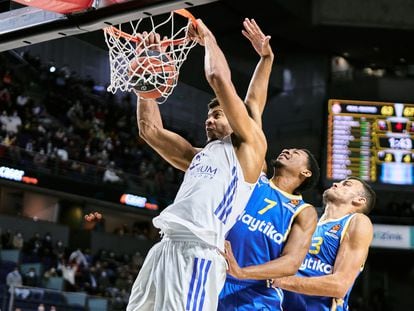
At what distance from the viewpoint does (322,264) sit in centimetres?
452

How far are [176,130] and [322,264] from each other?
45.0 ft

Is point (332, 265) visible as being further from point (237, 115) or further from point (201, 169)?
point (237, 115)

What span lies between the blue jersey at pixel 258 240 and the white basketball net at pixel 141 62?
2.62 ft

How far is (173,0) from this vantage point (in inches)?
131

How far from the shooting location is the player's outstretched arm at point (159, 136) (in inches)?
160

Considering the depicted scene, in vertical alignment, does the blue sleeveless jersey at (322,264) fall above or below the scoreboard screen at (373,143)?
below

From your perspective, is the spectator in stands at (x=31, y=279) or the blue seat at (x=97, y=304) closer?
the blue seat at (x=97, y=304)

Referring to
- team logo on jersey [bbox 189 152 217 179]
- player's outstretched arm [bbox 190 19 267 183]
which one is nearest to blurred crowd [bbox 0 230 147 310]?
team logo on jersey [bbox 189 152 217 179]

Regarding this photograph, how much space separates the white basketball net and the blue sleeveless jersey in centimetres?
133

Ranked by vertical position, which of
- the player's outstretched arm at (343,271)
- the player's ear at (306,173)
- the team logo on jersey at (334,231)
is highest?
the player's ear at (306,173)

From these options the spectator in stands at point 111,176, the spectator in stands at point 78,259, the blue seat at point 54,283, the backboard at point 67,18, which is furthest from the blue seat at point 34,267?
the backboard at point 67,18

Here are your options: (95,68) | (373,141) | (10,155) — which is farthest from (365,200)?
(95,68)

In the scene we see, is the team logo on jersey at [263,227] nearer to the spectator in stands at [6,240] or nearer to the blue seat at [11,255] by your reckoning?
the blue seat at [11,255]

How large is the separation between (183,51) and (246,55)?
14.7m
